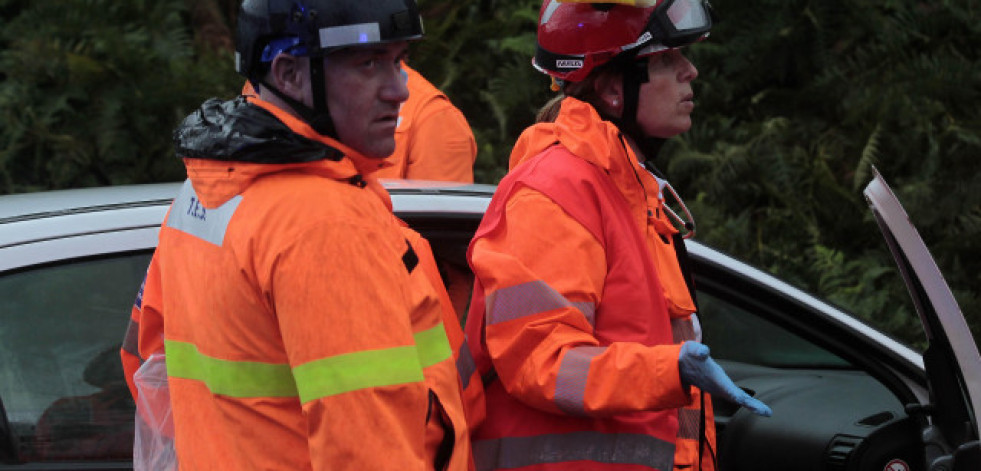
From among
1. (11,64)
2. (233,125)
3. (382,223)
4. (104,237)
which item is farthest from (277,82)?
(11,64)

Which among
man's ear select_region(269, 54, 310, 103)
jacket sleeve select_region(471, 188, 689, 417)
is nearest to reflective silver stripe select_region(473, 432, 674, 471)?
jacket sleeve select_region(471, 188, 689, 417)

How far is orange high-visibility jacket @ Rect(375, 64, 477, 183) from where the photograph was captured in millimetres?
4562

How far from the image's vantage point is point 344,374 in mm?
1602

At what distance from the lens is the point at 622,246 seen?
2.31 metres

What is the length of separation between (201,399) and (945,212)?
537cm

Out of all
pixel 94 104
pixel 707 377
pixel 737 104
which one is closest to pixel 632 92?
pixel 707 377

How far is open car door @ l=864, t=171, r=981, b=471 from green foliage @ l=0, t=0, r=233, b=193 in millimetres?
5539

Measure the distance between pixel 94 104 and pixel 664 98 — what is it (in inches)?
228

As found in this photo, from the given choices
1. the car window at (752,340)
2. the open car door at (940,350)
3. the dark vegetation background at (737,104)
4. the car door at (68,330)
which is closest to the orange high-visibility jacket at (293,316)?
the car door at (68,330)

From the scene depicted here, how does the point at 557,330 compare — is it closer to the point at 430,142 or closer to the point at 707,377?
the point at 707,377

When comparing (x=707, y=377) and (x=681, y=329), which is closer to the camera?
(x=707, y=377)

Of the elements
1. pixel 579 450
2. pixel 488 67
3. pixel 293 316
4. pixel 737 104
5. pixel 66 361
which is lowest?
pixel 737 104

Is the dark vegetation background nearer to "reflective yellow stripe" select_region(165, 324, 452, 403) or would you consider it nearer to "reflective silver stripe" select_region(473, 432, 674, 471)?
"reflective silver stripe" select_region(473, 432, 674, 471)

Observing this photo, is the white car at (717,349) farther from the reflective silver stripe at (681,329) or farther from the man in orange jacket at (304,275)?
the man in orange jacket at (304,275)
